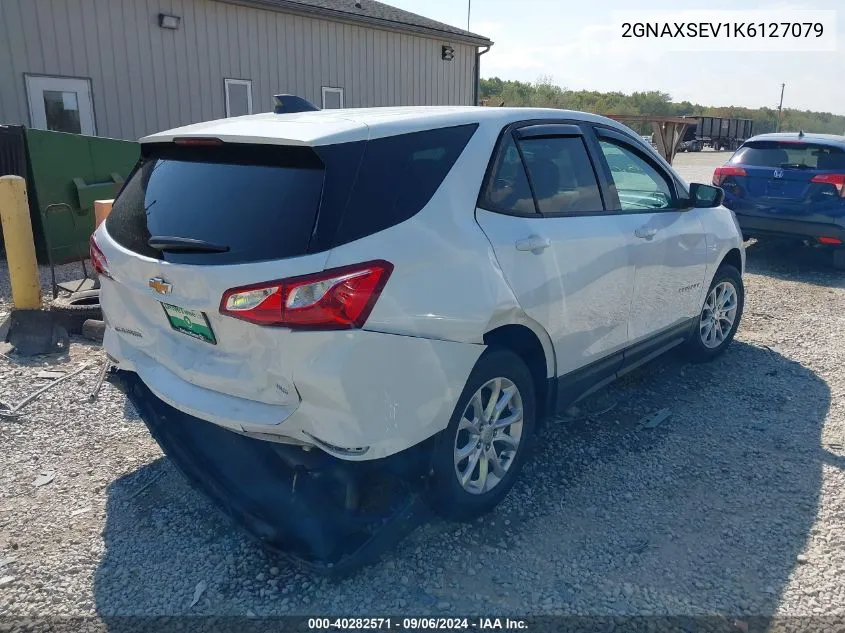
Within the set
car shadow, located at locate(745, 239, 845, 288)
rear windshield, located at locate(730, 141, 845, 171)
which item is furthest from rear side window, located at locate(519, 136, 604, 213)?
rear windshield, located at locate(730, 141, 845, 171)

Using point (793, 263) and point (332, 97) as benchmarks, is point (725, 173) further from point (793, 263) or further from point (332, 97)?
point (332, 97)

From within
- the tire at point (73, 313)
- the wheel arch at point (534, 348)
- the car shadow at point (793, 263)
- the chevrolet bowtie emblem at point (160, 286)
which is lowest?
the car shadow at point (793, 263)

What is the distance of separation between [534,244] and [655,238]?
A: 1.30 m

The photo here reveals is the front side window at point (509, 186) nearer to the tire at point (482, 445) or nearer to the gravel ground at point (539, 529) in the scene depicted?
the tire at point (482, 445)

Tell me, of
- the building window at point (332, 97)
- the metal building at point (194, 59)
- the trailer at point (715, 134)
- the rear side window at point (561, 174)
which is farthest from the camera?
the trailer at point (715, 134)

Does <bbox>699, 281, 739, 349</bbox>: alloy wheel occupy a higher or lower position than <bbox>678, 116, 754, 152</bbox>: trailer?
lower

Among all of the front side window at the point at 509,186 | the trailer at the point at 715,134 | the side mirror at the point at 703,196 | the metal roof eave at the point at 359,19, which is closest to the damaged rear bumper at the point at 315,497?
the front side window at the point at 509,186

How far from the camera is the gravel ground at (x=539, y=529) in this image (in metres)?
2.65

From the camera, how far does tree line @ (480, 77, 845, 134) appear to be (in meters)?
54.7

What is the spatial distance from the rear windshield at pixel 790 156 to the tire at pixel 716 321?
12.5ft

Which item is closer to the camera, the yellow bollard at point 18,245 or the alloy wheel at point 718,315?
the alloy wheel at point 718,315

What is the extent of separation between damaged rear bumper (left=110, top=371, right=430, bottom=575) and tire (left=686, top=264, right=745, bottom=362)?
2979 mm

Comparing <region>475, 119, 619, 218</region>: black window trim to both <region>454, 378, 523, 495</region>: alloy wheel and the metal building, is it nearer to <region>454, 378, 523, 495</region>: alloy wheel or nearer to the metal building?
<region>454, 378, 523, 495</region>: alloy wheel

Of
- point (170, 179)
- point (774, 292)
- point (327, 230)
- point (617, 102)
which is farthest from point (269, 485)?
point (617, 102)
